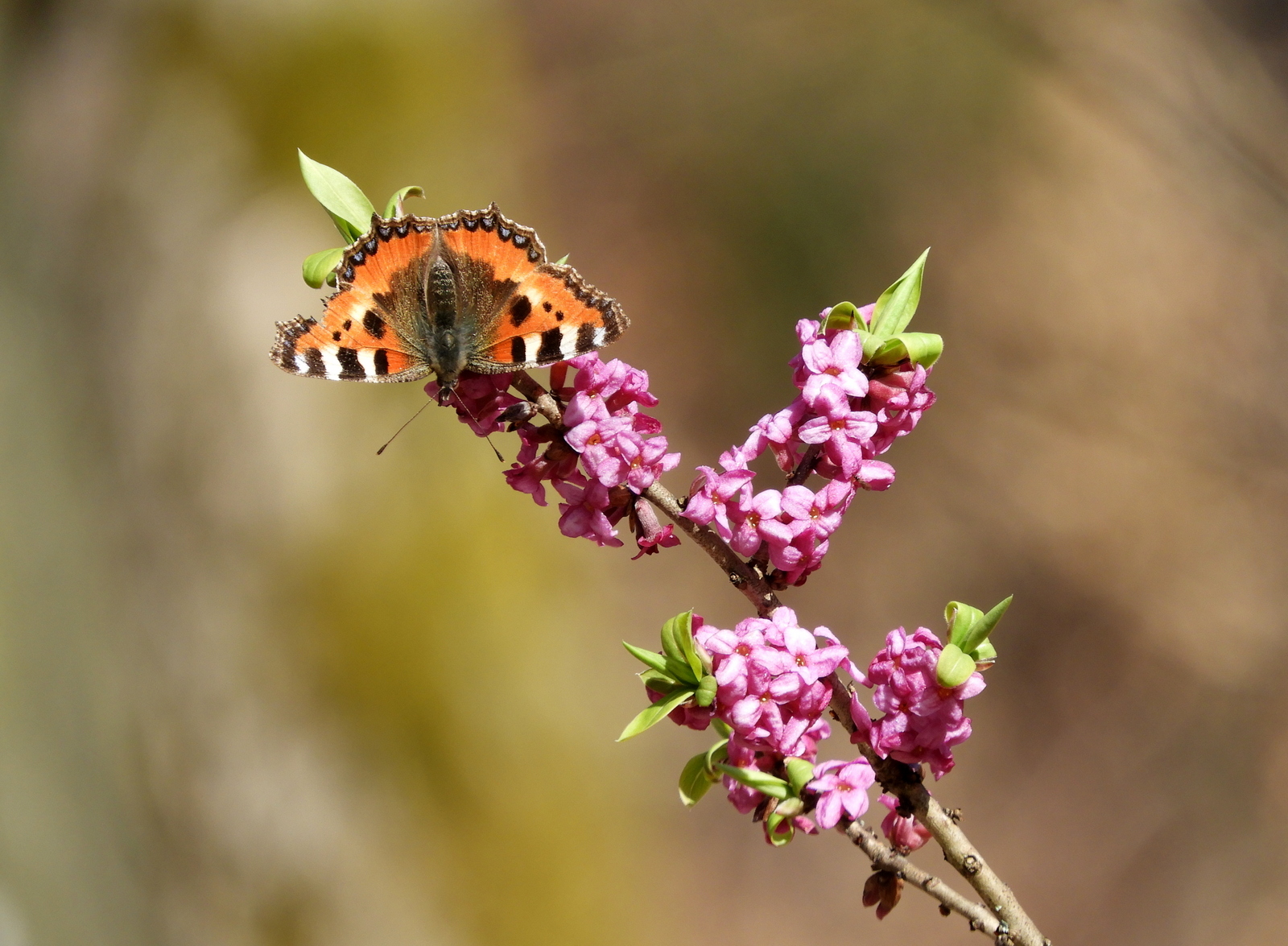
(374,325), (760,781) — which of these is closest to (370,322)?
(374,325)

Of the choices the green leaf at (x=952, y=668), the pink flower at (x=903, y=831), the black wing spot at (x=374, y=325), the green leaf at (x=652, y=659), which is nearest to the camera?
the green leaf at (x=952, y=668)

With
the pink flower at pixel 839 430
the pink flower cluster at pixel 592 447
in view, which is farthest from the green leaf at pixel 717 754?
the pink flower at pixel 839 430

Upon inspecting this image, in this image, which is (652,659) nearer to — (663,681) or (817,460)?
(663,681)

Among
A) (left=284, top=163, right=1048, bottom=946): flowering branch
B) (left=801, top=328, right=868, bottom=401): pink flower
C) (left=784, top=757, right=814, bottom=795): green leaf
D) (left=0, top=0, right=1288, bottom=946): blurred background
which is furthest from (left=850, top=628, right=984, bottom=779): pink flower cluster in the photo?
(left=0, top=0, right=1288, bottom=946): blurred background

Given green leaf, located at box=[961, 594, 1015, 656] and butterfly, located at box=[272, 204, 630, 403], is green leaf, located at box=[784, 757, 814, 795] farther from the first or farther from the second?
butterfly, located at box=[272, 204, 630, 403]

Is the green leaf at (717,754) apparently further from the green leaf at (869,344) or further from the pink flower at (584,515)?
the green leaf at (869,344)
